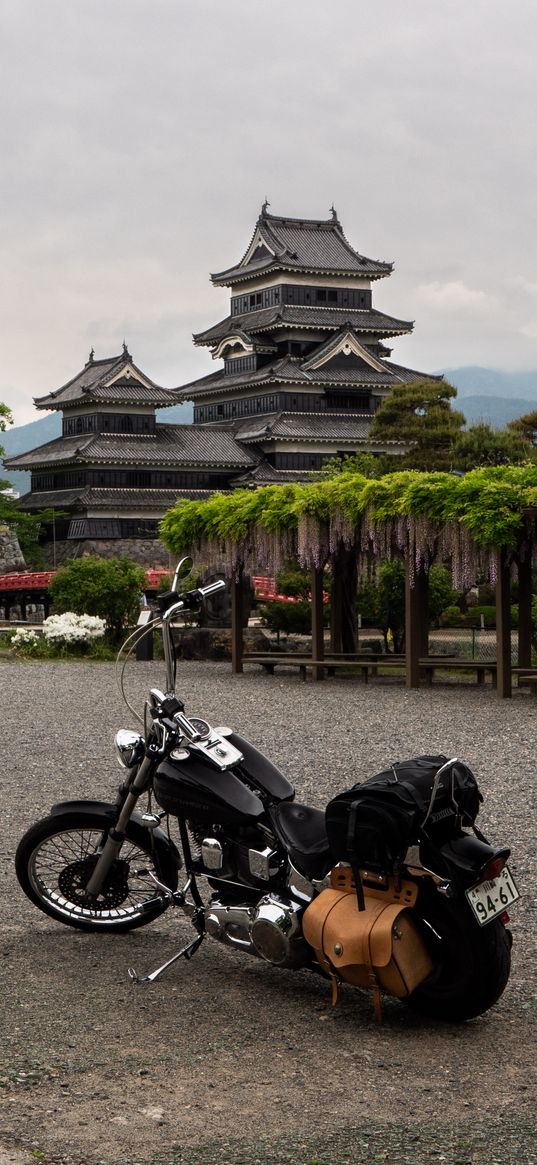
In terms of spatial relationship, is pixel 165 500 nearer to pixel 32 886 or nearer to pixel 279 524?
pixel 279 524

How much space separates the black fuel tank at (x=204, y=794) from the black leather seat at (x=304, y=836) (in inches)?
3.2

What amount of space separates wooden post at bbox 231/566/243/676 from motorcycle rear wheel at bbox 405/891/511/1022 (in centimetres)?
1457

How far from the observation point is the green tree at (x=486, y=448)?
117 ft

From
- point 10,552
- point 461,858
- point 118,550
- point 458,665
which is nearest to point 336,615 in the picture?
point 458,665

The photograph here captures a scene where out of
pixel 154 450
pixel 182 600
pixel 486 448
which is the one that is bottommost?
pixel 182 600

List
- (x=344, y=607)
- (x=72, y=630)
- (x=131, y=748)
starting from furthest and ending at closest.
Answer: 1. (x=72, y=630)
2. (x=344, y=607)
3. (x=131, y=748)

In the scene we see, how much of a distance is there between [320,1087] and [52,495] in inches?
1704

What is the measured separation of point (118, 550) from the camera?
44.4 m

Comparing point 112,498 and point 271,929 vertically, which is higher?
point 112,498

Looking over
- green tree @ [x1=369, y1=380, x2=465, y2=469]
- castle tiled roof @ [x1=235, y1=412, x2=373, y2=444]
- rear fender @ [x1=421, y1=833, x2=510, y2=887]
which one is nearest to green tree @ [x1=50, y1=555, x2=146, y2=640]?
green tree @ [x1=369, y1=380, x2=465, y2=469]

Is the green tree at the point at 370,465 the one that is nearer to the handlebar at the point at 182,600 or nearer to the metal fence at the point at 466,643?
the metal fence at the point at 466,643

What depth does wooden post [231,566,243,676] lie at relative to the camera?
18625 mm

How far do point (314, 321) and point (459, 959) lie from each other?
4468 centimetres

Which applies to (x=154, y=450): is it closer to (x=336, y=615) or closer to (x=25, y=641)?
(x=25, y=641)
